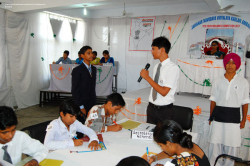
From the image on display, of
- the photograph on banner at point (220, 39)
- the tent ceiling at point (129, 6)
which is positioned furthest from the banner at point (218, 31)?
the tent ceiling at point (129, 6)

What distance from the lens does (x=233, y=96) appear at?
223 centimetres

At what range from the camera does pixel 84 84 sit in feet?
8.41

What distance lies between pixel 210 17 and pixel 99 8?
13.3 ft

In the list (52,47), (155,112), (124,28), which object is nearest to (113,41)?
(124,28)

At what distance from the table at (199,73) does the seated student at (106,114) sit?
2.73 metres

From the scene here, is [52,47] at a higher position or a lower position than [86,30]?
lower

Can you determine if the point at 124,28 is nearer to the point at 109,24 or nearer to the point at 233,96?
the point at 109,24

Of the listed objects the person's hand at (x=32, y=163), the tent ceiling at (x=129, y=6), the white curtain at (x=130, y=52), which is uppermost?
the tent ceiling at (x=129, y=6)

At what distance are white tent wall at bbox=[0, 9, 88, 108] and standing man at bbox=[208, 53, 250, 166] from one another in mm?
4871

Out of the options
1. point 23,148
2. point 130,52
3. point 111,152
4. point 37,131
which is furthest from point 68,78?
point 111,152

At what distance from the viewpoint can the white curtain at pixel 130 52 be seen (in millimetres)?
6512

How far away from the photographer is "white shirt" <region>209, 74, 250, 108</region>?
221 cm

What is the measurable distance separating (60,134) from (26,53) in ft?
15.1

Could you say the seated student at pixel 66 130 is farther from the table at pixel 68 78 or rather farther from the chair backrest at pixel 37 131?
the table at pixel 68 78
